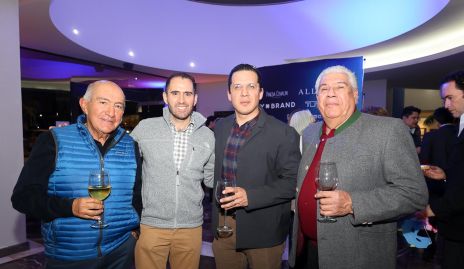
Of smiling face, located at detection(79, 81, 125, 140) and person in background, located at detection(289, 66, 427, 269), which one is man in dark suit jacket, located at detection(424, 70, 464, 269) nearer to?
person in background, located at detection(289, 66, 427, 269)

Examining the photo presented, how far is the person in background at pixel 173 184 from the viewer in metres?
2.31

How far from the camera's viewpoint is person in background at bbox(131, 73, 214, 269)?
2.31m

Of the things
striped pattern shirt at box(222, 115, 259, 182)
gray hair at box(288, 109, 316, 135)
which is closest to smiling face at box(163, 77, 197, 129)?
striped pattern shirt at box(222, 115, 259, 182)

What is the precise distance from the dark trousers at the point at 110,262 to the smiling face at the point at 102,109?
28.5 inches

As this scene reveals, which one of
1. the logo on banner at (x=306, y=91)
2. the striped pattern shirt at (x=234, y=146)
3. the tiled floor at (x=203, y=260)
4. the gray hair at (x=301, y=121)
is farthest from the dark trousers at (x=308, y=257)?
the logo on banner at (x=306, y=91)

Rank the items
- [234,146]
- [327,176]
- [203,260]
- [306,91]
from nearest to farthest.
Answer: [327,176], [234,146], [203,260], [306,91]

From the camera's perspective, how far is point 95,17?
7.19 metres

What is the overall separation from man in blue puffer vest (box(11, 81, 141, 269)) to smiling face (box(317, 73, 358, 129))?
1316 millimetres

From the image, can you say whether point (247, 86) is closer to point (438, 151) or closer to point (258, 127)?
point (258, 127)

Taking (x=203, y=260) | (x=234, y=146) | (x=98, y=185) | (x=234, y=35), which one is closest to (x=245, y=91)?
(x=234, y=146)

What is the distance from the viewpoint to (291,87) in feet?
17.1

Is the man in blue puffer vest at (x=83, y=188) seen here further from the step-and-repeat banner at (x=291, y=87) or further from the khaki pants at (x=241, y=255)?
the step-and-repeat banner at (x=291, y=87)

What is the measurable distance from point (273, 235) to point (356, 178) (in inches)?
31.9

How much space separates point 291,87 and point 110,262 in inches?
158
